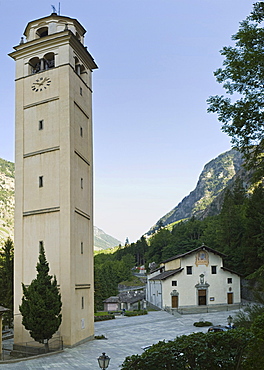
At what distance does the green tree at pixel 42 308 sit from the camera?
72.1 ft

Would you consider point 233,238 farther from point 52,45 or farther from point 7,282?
point 52,45

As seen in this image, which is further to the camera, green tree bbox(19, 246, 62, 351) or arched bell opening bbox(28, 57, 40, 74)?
arched bell opening bbox(28, 57, 40, 74)

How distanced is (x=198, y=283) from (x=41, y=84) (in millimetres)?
30104

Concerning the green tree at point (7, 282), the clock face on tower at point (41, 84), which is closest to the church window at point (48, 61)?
the clock face on tower at point (41, 84)

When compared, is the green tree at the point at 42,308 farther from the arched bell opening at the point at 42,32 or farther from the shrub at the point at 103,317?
the arched bell opening at the point at 42,32

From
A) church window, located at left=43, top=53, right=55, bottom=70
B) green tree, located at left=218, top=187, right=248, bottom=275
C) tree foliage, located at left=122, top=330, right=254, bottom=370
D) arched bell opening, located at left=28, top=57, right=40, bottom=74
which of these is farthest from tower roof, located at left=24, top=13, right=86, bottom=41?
green tree, located at left=218, top=187, right=248, bottom=275

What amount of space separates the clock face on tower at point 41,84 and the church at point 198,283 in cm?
2664

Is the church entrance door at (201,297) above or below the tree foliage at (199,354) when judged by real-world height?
below

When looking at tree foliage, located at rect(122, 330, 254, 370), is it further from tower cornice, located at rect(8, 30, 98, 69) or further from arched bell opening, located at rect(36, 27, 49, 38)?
arched bell opening, located at rect(36, 27, 49, 38)

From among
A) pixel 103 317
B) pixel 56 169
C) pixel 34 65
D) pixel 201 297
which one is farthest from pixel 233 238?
pixel 34 65

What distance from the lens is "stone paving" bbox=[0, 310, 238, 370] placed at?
65.4 ft

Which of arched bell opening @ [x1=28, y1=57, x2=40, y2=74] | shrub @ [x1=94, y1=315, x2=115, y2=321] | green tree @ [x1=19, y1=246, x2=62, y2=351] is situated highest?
arched bell opening @ [x1=28, y1=57, x2=40, y2=74]

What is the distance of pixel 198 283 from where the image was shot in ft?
154

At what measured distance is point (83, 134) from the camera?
29125mm
